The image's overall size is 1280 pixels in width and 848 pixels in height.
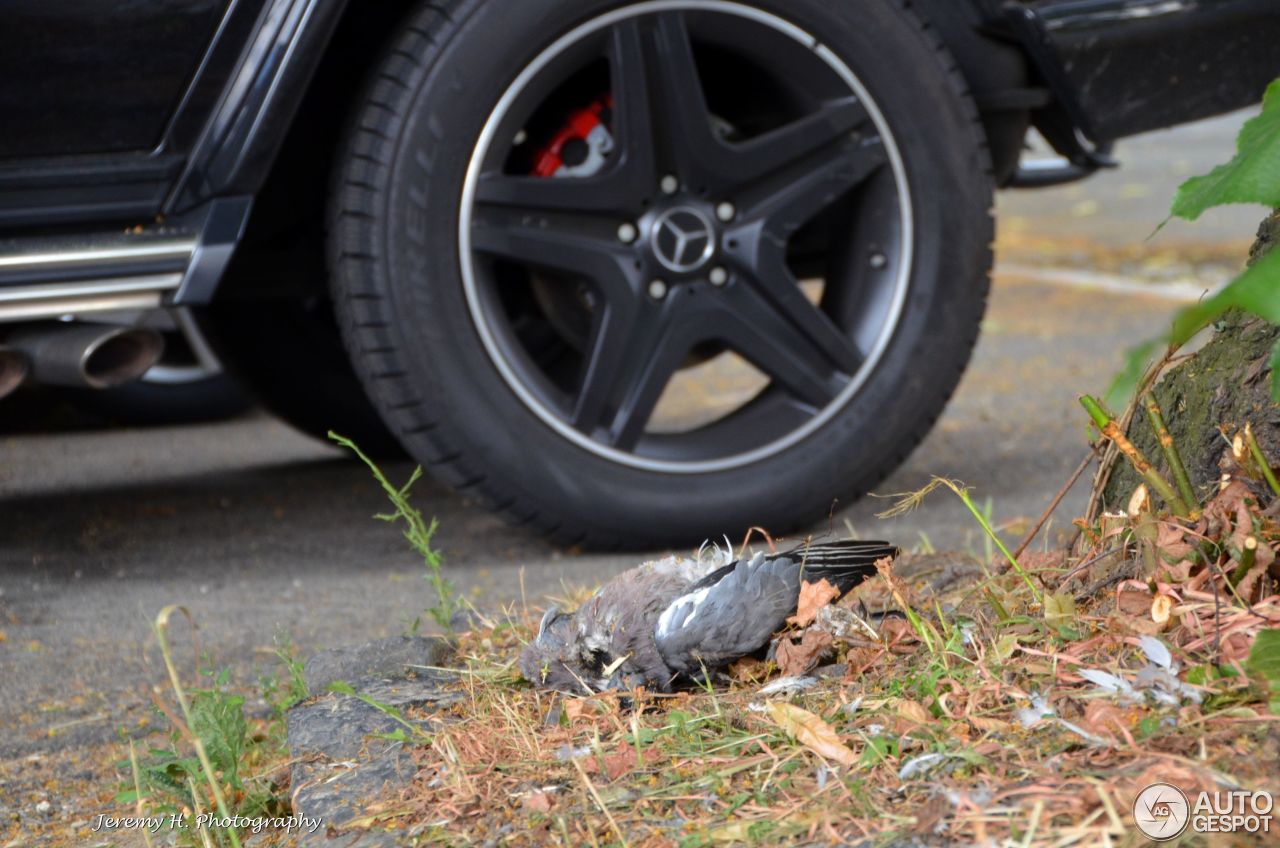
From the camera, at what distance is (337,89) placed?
9.19ft

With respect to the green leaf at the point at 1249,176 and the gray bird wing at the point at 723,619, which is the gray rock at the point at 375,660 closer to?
the gray bird wing at the point at 723,619

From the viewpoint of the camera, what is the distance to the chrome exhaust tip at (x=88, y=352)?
2.52 m

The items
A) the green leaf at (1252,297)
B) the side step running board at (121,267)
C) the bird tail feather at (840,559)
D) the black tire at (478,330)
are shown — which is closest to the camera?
the green leaf at (1252,297)

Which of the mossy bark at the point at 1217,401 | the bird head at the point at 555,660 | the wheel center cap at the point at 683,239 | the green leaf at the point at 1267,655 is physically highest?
the mossy bark at the point at 1217,401

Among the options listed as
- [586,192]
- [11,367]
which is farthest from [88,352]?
[586,192]

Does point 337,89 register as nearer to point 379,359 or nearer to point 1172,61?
point 379,359

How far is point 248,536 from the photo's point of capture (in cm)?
312

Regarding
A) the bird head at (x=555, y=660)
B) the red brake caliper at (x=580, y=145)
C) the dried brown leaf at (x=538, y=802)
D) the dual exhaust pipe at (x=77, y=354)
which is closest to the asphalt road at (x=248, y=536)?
the dual exhaust pipe at (x=77, y=354)

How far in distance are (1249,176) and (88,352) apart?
1925 millimetres

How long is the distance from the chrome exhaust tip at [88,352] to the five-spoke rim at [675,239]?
2.04ft

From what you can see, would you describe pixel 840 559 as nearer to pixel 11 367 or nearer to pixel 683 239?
pixel 683 239

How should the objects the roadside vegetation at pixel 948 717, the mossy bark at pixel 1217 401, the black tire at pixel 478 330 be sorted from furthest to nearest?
1. the black tire at pixel 478 330
2. the mossy bark at pixel 1217 401
3. the roadside vegetation at pixel 948 717

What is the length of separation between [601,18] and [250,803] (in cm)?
156

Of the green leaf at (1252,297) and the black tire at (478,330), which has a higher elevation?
the green leaf at (1252,297)
